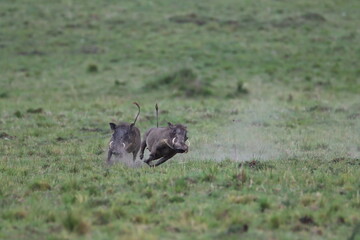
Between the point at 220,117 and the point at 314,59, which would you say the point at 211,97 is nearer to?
the point at 220,117

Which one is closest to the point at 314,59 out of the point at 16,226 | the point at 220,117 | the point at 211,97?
the point at 211,97

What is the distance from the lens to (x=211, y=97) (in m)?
25.8

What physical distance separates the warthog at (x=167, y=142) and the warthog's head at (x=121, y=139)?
1.55 ft

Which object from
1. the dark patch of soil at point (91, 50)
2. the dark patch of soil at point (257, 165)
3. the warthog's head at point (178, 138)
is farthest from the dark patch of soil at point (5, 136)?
the dark patch of soil at point (91, 50)

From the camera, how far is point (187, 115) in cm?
2103

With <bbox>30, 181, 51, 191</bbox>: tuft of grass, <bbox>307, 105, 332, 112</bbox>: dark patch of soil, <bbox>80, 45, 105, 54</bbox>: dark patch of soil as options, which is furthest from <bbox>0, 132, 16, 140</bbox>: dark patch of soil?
<bbox>80, 45, 105, 54</bbox>: dark patch of soil

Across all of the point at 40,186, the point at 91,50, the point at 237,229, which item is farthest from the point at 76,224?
the point at 91,50

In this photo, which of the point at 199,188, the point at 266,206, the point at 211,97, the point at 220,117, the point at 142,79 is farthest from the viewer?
the point at 142,79

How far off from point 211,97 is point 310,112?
4.99 m

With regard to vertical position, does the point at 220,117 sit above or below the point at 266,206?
below

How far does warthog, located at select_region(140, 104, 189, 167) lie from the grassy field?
39cm

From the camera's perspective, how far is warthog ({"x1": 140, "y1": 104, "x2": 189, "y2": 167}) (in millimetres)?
12094

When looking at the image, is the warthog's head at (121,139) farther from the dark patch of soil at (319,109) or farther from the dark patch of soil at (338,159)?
the dark patch of soil at (319,109)

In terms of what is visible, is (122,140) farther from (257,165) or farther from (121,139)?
(257,165)
